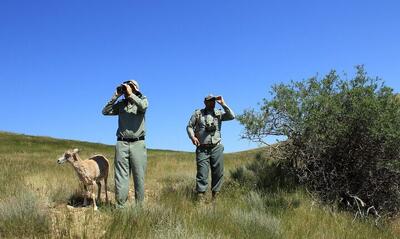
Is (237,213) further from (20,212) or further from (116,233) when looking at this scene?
(20,212)

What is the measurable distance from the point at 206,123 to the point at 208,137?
0.30 metres

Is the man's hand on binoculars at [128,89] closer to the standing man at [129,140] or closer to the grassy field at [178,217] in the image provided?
the standing man at [129,140]

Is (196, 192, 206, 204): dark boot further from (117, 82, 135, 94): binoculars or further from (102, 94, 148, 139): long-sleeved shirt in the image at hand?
(117, 82, 135, 94): binoculars

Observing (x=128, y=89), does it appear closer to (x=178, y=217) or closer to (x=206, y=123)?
(x=206, y=123)

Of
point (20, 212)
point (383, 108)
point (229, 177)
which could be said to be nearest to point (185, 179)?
point (229, 177)

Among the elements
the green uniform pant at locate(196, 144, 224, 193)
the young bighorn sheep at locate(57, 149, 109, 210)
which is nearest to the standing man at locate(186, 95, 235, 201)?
the green uniform pant at locate(196, 144, 224, 193)

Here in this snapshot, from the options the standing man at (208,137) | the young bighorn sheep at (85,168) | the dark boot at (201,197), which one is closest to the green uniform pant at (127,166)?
the young bighorn sheep at (85,168)

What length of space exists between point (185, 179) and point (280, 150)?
3.85 m

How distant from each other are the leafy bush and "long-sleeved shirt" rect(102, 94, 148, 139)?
3758 millimetres

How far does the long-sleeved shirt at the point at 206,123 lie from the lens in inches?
453

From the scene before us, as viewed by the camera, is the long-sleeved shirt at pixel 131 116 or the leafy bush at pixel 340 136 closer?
the long-sleeved shirt at pixel 131 116

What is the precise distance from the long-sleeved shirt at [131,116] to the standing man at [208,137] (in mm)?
1980

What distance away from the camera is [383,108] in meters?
11.8

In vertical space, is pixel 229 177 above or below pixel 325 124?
below
